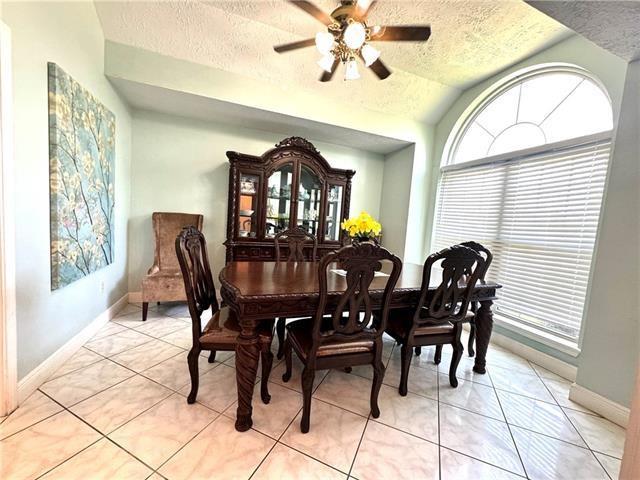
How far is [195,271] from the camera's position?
1610 mm

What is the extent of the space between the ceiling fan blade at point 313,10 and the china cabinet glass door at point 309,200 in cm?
179

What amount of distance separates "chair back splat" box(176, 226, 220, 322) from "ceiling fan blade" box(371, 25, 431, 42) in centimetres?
178

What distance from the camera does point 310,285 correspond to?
1562mm

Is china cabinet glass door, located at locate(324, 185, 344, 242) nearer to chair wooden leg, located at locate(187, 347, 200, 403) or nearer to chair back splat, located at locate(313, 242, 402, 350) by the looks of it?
chair back splat, located at locate(313, 242, 402, 350)

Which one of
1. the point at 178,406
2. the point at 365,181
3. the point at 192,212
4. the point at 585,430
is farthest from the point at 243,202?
the point at 585,430

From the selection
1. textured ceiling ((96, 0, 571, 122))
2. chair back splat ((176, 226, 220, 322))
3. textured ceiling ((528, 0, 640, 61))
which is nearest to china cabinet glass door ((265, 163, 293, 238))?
textured ceiling ((96, 0, 571, 122))

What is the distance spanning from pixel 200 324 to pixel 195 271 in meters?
0.33

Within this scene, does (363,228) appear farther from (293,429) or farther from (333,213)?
(333,213)

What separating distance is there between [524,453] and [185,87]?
3.71 m

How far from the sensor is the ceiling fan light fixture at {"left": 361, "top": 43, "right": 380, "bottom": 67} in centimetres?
172

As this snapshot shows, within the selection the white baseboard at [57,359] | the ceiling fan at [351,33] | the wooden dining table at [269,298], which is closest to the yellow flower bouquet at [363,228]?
the wooden dining table at [269,298]

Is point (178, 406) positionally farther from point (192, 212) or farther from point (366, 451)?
point (192, 212)

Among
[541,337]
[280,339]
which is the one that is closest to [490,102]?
[541,337]

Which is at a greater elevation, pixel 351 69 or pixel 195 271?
pixel 351 69
